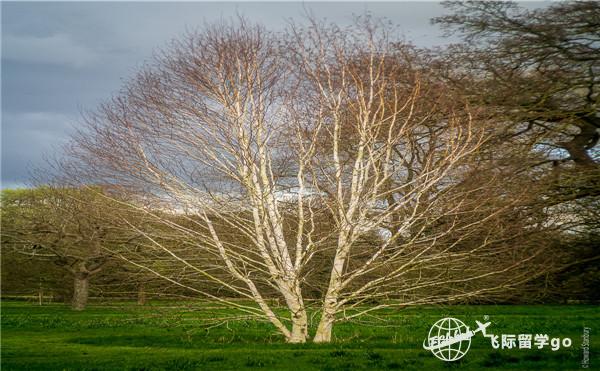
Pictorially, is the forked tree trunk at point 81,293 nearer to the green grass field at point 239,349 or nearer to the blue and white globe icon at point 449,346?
the green grass field at point 239,349

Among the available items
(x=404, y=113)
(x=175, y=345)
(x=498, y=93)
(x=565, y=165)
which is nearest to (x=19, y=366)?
(x=175, y=345)

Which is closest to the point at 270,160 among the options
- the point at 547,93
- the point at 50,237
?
the point at 547,93

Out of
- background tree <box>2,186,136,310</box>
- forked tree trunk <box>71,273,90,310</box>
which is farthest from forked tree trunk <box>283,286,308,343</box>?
forked tree trunk <box>71,273,90,310</box>

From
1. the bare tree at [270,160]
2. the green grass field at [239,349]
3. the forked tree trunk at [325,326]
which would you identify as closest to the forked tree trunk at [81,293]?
the green grass field at [239,349]

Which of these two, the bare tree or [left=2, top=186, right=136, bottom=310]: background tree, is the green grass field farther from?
[left=2, top=186, right=136, bottom=310]: background tree

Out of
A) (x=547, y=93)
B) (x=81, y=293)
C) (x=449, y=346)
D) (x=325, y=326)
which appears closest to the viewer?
(x=449, y=346)

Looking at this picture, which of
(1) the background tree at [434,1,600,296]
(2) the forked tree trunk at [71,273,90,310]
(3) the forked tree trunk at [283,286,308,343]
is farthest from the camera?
(2) the forked tree trunk at [71,273,90,310]

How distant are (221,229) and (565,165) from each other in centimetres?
676

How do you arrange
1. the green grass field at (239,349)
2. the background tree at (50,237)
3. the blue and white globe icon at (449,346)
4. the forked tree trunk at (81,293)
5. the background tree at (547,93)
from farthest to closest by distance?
the forked tree trunk at (81,293), the background tree at (50,237), the background tree at (547,93), the blue and white globe icon at (449,346), the green grass field at (239,349)

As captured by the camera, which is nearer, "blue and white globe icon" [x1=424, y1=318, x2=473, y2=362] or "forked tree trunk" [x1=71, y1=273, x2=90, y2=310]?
"blue and white globe icon" [x1=424, y1=318, x2=473, y2=362]

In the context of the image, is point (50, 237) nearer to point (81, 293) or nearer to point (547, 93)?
point (81, 293)

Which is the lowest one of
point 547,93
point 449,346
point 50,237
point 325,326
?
point 449,346

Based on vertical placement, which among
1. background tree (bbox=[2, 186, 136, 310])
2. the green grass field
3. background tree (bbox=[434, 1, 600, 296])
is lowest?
the green grass field

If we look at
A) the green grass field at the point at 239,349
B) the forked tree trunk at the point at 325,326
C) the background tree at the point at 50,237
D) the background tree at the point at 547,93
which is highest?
the background tree at the point at 547,93
